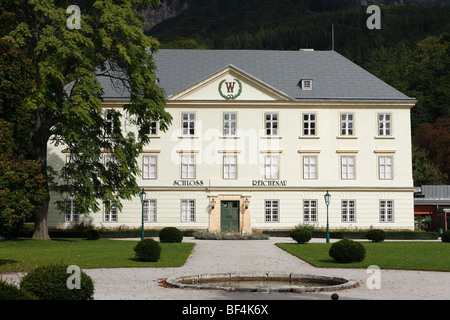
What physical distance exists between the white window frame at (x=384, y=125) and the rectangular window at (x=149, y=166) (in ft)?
53.8

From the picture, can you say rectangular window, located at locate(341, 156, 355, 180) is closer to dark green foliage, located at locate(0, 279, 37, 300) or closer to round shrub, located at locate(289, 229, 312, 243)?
round shrub, located at locate(289, 229, 312, 243)

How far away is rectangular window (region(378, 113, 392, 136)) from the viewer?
42.6 m

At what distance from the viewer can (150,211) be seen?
4153 cm

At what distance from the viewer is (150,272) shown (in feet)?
59.9

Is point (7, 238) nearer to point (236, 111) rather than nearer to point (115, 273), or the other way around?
point (236, 111)

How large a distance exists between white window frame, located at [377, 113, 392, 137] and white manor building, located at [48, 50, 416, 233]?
0.24ft

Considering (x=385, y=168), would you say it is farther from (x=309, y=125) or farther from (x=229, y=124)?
(x=229, y=124)

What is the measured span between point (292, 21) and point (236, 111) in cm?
8826

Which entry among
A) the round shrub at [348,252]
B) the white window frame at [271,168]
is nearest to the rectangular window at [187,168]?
the white window frame at [271,168]

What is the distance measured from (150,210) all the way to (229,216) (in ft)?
18.4

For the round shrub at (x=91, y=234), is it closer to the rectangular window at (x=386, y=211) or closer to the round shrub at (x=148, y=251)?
the round shrub at (x=148, y=251)

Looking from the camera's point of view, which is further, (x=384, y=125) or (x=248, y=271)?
(x=384, y=125)

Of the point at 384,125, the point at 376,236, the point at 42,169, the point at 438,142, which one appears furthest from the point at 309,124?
the point at 438,142
